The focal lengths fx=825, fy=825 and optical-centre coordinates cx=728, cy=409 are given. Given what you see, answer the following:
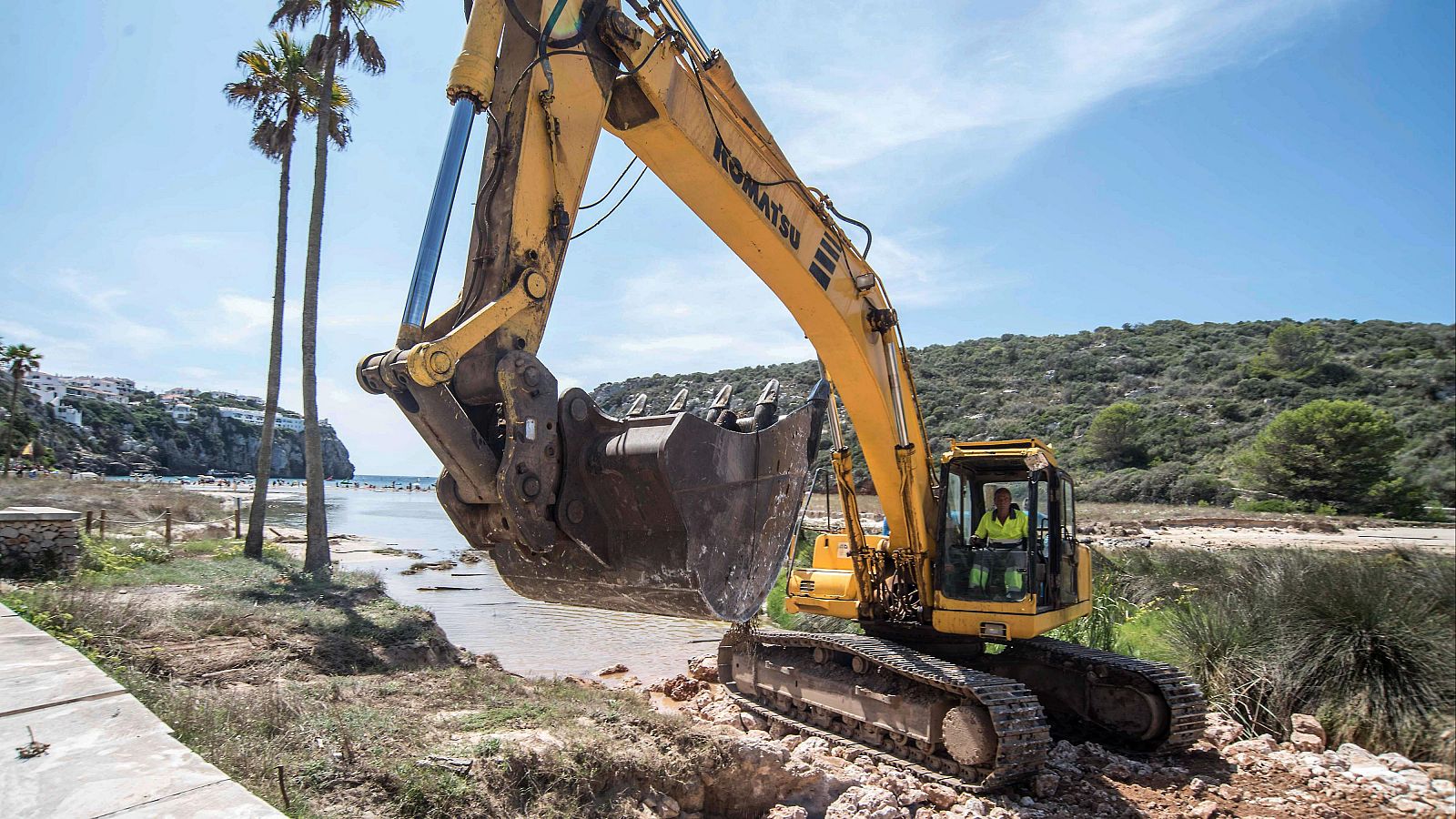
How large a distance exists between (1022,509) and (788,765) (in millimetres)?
3102

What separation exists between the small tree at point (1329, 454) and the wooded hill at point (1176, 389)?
0.58 meters

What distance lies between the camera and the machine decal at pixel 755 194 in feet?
16.4

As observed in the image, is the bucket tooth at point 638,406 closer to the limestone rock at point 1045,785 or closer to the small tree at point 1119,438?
the limestone rock at point 1045,785

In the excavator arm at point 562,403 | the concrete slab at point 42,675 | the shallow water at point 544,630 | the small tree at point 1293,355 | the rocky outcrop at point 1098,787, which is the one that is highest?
the small tree at point 1293,355

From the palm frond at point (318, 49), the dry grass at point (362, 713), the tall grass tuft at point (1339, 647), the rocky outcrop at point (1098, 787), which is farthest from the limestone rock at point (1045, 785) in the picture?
the palm frond at point (318, 49)

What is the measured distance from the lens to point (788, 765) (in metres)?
5.86

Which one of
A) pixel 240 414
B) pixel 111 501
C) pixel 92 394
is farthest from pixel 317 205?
pixel 240 414

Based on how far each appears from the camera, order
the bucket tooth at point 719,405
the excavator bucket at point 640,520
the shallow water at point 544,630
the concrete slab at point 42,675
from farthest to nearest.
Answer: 1. the shallow water at point 544,630
2. the bucket tooth at point 719,405
3. the concrete slab at point 42,675
4. the excavator bucket at point 640,520

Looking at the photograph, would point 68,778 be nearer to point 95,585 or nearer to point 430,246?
point 430,246

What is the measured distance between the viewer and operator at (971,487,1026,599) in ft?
23.3

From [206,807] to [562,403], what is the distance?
181 centimetres

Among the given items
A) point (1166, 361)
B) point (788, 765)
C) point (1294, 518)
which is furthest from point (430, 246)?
point (1166, 361)

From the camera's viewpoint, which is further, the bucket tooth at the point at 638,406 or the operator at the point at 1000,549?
the operator at the point at 1000,549

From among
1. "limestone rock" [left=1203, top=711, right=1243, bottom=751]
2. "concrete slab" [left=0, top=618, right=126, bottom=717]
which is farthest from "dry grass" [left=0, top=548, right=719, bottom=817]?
"limestone rock" [left=1203, top=711, right=1243, bottom=751]
